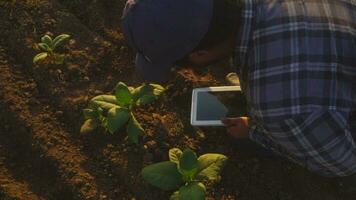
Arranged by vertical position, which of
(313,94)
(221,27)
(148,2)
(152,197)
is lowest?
(152,197)

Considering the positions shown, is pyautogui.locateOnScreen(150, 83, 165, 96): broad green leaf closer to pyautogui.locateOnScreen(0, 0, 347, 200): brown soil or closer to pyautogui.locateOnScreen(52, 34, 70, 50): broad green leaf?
pyautogui.locateOnScreen(0, 0, 347, 200): brown soil

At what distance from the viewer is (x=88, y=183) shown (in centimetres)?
298

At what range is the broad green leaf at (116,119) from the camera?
9.87ft

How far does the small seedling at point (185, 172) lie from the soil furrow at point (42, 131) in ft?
1.34

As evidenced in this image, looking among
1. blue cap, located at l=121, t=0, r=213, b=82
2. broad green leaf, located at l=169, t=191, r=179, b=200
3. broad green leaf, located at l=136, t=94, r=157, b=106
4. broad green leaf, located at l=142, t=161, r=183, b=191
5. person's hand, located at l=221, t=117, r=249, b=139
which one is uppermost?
blue cap, located at l=121, t=0, r=213, b=82

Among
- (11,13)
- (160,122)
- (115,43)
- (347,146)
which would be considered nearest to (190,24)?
(347,146)

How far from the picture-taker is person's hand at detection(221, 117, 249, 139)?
115 inches

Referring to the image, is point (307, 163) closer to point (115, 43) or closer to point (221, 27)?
point (221, 27)

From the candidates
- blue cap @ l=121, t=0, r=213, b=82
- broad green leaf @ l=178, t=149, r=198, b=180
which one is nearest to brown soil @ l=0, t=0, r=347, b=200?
broad green leaf @ l=178, t=149, r=198, b=180

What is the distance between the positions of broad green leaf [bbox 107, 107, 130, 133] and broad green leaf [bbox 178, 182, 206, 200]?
568 millimetres

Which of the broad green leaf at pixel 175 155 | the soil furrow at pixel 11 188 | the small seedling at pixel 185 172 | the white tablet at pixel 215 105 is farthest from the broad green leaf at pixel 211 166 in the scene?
the soil furrow at pixel 11 188

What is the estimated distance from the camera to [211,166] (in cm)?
286

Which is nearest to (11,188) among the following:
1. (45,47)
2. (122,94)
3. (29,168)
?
(29,168)

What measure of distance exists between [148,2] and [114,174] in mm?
1374
